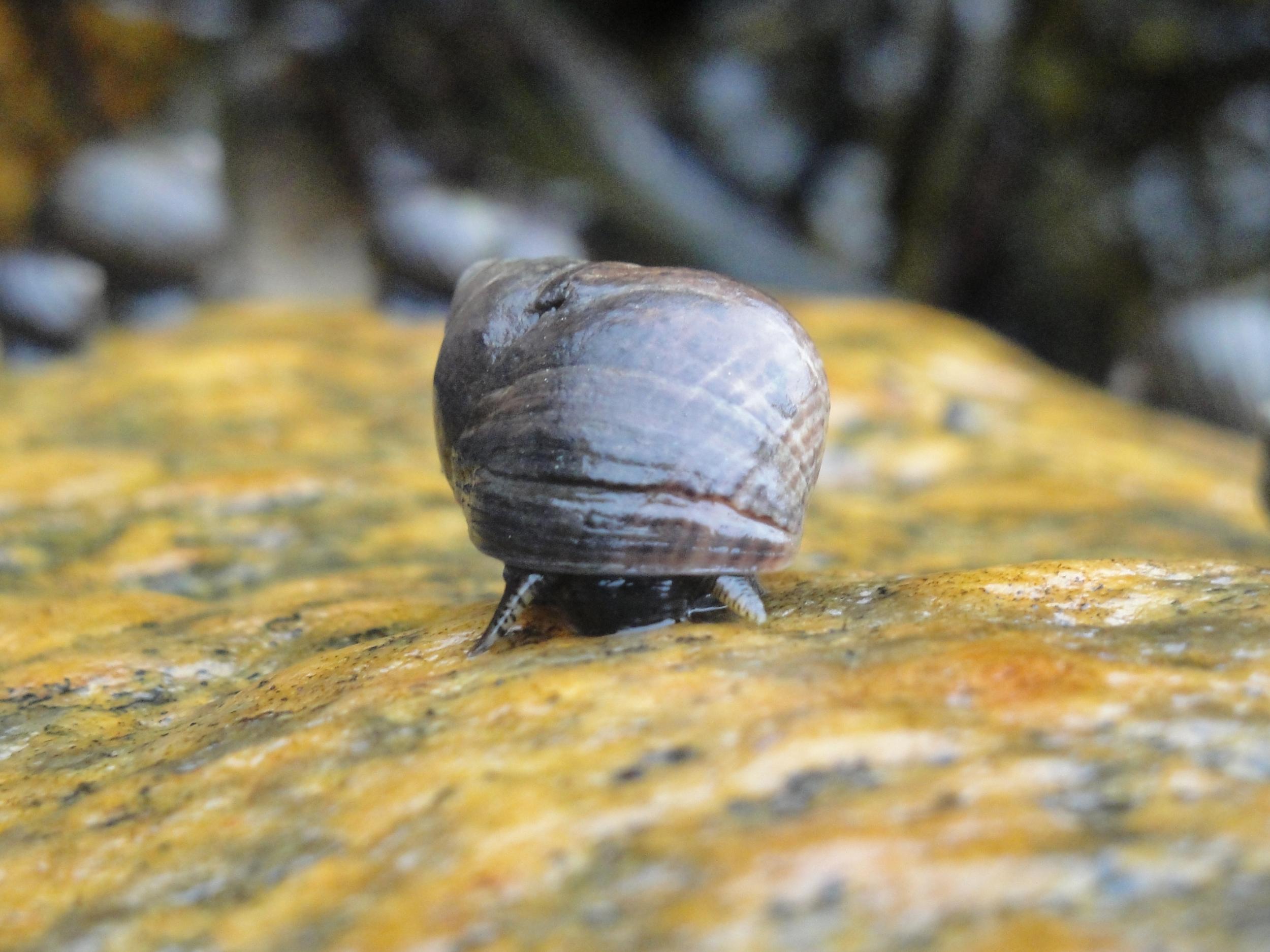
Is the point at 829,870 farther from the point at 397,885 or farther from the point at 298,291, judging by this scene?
the point at 298,291

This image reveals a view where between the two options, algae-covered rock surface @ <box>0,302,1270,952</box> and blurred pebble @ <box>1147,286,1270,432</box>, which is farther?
blurred pebble @ <box>1147,286,1270,432</box>

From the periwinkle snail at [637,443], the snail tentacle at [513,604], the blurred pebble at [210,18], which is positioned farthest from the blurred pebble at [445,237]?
the snail tentacle at [513,604]

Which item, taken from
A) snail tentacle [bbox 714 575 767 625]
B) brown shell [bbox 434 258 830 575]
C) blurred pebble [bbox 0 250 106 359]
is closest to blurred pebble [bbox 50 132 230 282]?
blurred pebble [bbox 0 250 106 359]

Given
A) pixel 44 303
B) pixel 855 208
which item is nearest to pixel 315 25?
pixel 44 303

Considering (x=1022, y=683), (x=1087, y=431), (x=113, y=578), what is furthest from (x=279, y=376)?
(x=1022, y=683)

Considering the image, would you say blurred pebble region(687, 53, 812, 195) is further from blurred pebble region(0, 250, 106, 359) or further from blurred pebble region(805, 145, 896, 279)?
blurred pebble region(0, 250, 106, 359)
